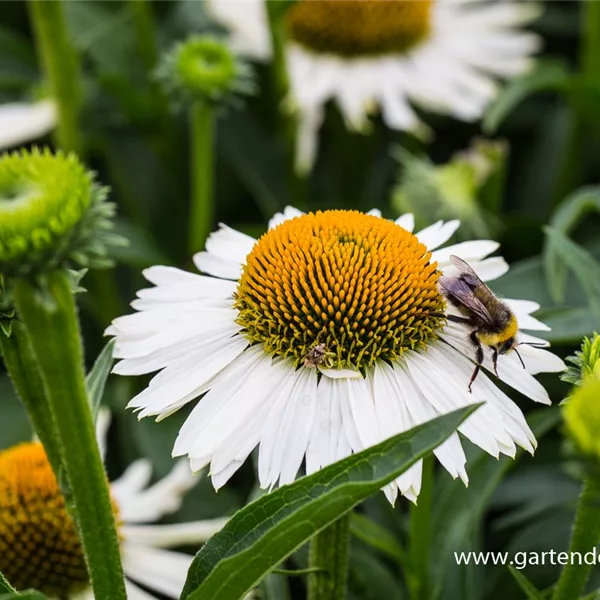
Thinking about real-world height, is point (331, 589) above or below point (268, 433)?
below

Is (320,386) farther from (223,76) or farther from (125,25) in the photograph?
(125,25)

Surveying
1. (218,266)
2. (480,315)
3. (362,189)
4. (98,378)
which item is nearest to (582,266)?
(480,315)

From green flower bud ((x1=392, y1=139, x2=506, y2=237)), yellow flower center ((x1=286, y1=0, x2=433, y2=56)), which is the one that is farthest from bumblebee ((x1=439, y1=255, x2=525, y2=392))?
yellow flower center ((x1=286, y1=0, x2=433, y2=56))

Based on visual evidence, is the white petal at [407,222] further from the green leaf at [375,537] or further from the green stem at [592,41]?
the green stem at [592,41]

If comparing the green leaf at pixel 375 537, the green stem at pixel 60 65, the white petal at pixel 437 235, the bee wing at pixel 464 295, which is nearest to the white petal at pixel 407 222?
the white petal at pixel 437 235

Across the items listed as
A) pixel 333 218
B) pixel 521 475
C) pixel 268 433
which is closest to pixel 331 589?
pixel 268 433

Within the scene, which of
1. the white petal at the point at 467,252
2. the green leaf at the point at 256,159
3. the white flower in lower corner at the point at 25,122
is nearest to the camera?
the white petal at the point at 467,252

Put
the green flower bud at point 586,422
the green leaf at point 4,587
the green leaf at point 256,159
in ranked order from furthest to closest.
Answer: the green leaf at point 256,159, the green leaf at point 4,587, the green flower bud at point 586,422
